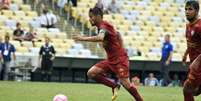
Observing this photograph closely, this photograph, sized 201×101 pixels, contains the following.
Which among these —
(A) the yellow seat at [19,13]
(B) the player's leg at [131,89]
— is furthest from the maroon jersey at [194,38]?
(A) the yellow seat at [19,13]

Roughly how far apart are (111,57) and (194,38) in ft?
10.4

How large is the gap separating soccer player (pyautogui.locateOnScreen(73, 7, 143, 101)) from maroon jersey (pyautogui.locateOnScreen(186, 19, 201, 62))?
2.21 meters

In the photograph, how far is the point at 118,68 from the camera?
1501 centimetres

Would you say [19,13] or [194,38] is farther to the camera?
[19,13]

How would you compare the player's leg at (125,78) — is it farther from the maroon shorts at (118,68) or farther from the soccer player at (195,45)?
the soccer player at (195,45)

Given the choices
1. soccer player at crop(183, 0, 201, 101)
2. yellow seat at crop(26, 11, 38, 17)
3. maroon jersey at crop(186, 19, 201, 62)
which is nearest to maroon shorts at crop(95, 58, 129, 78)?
maroon jersey at crop(186, 19, 201, 62)

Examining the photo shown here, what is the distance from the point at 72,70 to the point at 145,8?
8.17 metres

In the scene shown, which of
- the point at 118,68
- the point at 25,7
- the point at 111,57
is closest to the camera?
the point at 118,68

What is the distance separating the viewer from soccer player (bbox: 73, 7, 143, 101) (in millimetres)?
14461

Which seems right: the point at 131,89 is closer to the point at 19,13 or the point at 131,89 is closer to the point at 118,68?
the point at 118,68

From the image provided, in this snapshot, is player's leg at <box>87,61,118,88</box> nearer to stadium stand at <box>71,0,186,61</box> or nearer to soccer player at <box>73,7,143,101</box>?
soccer player at <box>73,7,143,101</box>

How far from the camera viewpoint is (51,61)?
92.3 feet

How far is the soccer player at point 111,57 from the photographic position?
1446 centimetres

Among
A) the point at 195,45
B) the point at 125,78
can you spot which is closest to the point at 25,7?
the point at 125,78
